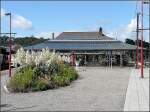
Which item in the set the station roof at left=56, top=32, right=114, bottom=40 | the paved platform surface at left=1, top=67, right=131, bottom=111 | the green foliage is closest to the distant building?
the station roof at left=56, top=32, right=114, bottom=40

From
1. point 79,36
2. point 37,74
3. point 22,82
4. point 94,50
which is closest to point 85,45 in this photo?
point 94,50

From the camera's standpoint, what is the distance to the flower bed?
2112 cm

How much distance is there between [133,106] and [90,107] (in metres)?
1.58

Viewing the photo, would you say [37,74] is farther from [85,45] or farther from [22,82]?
[85,45]

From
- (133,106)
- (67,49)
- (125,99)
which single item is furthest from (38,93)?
(67,49)

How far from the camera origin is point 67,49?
63688 millimetres

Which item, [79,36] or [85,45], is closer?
[85,45]

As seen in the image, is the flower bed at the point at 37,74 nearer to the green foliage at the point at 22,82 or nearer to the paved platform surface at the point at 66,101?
the green foliage at the point at 22,82

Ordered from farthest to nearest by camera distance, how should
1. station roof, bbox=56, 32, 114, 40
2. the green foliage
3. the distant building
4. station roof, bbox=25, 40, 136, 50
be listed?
station roof, bbox=56, 32, 114, 40
station roof, bbox=25, 40, 136, 50
the distant building
the green foliage

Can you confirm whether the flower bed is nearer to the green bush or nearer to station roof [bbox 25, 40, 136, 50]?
the green bush

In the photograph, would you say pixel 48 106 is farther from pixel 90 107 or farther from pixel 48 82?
pixel 48 82

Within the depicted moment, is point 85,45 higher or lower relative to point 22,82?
higher

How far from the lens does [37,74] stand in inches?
933

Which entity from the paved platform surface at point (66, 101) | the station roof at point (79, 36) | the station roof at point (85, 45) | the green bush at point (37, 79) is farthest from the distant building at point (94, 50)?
the paved platform surface at point (66, 101)
